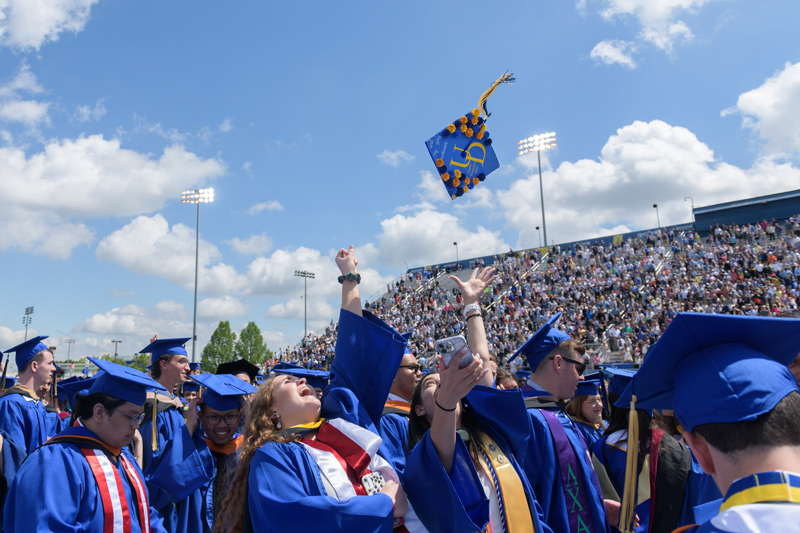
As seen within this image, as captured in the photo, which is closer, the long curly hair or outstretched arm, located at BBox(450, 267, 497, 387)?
the long curly hair

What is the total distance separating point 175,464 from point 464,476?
7.93ft

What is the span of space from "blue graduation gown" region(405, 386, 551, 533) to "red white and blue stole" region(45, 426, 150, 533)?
5.43ft

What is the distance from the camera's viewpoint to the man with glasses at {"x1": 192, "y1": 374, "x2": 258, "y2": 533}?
421 cm

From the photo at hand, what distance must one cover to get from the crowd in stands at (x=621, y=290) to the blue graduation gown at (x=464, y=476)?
13495 mm

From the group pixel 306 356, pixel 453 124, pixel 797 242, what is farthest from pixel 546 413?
pixel 306 356

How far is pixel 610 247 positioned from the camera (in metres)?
30.8

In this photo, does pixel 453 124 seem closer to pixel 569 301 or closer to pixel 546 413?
pixel 546 413

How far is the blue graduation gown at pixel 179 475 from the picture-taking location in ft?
12.0

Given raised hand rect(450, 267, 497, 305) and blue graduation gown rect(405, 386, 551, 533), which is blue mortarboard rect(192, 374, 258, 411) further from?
blue graduation gown rect(405, 386, 551, 533)

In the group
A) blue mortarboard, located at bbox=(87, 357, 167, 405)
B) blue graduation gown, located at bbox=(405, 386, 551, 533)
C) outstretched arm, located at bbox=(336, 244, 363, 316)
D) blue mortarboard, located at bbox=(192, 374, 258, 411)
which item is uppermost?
outstretched arm, located at bbox=(336, 244, 363, 316)

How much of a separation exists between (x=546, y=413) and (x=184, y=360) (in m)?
3.68

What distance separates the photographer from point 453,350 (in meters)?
1.92

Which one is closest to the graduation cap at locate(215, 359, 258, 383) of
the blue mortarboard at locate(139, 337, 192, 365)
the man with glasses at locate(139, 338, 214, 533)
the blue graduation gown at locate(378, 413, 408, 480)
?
the blue mortarboard at locate(139, 337, 192, 365)

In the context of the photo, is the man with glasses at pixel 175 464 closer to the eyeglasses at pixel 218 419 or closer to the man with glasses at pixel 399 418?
the eyeglasses at pixel 218 419
